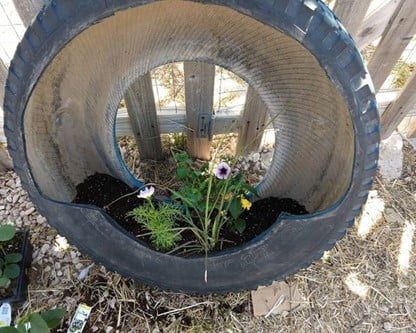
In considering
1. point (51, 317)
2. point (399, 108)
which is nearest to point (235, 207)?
point (51, 317)

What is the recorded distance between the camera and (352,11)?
1210 mm

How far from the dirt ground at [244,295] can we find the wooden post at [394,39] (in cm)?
60

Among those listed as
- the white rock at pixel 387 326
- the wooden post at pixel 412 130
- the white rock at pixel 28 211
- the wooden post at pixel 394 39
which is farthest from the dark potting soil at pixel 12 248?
the wooden post at pixel 412 130

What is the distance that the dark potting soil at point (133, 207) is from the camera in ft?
4.27

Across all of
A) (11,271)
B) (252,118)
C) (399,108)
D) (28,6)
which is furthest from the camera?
(399,108)

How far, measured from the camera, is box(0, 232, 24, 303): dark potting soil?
1391mm

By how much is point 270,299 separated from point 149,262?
1.61ft

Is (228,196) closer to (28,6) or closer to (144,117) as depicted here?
(144,117)

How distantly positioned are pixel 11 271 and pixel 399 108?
156 centimetres

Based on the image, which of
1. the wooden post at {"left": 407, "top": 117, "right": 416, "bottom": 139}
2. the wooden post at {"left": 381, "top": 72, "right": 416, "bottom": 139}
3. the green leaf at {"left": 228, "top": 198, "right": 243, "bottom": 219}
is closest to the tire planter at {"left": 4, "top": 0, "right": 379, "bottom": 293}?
the green leaf at {"left": 228, "top": 198, "right": 243, "bottom": 219}

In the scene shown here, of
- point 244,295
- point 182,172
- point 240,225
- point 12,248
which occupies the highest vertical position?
point 182,172

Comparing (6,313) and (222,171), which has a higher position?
(222,171)

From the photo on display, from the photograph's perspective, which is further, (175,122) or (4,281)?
(175,122)

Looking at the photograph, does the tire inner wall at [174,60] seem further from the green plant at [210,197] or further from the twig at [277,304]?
the twig at [277,304]
